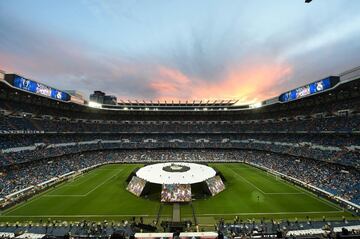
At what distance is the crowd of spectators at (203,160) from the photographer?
3975cm

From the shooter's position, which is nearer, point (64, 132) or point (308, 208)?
point (308, 208)

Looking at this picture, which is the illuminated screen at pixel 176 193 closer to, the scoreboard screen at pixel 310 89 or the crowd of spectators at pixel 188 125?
the scoreboard screen at pixel 310 89

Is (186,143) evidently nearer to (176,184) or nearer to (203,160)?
(203,160)

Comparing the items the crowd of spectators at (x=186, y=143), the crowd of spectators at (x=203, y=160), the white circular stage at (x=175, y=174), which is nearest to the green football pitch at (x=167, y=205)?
the white circular stage at (x=175, y=174)

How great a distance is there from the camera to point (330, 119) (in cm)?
5241

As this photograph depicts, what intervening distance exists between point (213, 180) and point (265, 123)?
48.6 meters

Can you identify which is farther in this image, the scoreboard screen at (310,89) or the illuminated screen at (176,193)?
the scoreboard screen at (310,89)

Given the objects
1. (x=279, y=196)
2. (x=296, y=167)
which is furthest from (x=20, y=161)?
(x=296, y=167)

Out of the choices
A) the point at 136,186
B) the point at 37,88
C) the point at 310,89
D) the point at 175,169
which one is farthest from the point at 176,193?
the point at 37,88

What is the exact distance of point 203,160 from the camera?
240ft

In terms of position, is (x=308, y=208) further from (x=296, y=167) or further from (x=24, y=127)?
(x=24, y=127)

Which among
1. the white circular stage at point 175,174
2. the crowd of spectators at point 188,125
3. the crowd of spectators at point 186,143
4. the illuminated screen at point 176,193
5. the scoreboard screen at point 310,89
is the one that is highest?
the scoreboard screen at point 310,89

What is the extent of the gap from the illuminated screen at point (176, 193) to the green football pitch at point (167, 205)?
4.58 ft

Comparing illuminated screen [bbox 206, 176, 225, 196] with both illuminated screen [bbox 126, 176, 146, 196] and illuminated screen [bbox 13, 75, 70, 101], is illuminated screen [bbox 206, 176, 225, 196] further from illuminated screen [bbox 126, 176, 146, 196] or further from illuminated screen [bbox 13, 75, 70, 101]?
illuminated screen [bbox 13, 75, 70, 101]
